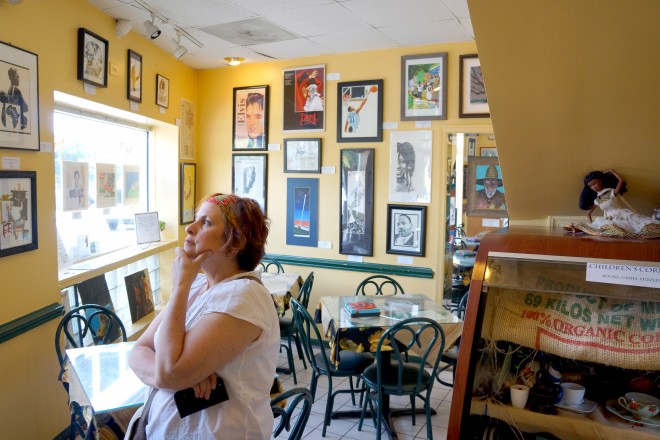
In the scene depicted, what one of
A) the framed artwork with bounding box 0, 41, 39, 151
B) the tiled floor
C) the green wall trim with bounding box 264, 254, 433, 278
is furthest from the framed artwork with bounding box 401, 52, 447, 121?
the framed artwork with bounding box 0, 41, 39, 151

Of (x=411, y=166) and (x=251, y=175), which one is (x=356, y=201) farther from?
(x=251, y=175)

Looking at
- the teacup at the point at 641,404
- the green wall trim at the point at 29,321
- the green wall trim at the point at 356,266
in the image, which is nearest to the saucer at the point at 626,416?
the teacup at the point at 641,404

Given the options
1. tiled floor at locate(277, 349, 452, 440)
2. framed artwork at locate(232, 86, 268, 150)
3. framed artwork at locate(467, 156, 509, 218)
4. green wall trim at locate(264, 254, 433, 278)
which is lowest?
tiled floor at locate(277, 349, 452, 440)

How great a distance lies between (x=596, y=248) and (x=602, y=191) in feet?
0.78

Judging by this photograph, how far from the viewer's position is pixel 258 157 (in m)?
4.90

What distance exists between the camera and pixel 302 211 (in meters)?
4.76

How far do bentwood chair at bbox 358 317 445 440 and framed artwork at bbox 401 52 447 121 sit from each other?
1959mm

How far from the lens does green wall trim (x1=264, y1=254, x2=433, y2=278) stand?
430cm

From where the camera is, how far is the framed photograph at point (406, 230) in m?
4.27

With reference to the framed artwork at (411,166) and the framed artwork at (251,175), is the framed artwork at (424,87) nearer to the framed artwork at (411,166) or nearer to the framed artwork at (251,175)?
the framed artwork at (411,166)

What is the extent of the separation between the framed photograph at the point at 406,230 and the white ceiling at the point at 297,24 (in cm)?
145

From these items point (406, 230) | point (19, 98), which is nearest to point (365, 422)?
point (406, 230)

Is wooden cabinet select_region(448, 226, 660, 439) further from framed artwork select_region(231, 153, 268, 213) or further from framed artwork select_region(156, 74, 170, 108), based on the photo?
framed artwork select_region(231, 153, 268, 213)

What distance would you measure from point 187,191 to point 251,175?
0.67m
